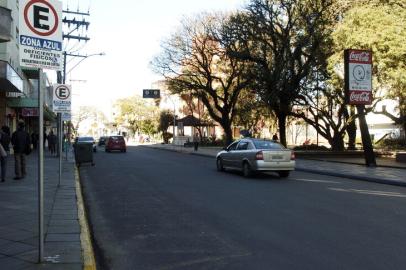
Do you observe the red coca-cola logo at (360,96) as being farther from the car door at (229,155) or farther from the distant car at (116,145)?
the distant car at (116,145)

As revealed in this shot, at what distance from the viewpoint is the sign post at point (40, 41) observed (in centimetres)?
630

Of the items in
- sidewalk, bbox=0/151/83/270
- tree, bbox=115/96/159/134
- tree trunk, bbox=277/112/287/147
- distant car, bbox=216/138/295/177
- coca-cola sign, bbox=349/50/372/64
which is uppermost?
tree, bbox=115/96/159/134

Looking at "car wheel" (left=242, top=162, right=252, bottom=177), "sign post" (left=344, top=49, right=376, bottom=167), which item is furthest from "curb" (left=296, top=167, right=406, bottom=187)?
"sign post" (left=344, top=49, right=376, bottom=167)

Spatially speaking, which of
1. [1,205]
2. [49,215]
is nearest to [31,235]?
[49,215]

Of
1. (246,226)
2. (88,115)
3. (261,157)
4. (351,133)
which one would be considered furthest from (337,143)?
(88,115)

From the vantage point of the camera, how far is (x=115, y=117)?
456 ft

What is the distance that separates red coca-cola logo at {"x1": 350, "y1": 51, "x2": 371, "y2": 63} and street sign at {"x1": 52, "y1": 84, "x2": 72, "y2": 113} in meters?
13.8

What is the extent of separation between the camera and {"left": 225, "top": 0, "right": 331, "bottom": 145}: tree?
1348 inches

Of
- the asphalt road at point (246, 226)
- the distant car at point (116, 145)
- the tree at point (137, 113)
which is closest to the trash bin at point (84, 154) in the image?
the asphalt road at point (246, 226)

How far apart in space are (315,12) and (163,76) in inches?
744

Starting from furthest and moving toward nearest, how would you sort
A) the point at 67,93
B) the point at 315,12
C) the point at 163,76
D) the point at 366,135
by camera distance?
the point at 163,76 → the point at 315,12 → the point at 366,135 → the point at 67,93

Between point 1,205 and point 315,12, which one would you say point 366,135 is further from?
point 1,205

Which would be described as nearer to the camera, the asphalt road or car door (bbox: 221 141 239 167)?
the asphalt road

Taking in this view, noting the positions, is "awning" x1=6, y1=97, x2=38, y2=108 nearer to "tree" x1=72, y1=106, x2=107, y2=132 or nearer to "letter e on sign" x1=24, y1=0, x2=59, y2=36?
"letter e on sign" x1=24, y1=0, x2=59, y2=36
